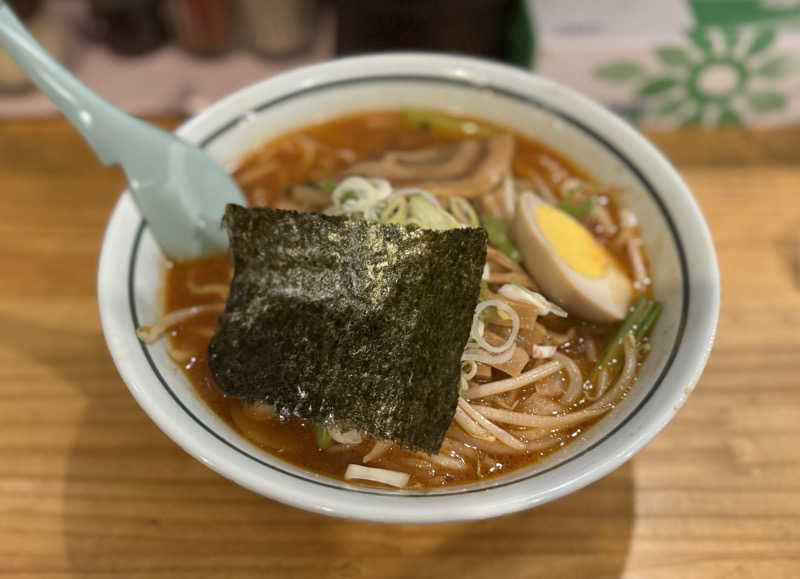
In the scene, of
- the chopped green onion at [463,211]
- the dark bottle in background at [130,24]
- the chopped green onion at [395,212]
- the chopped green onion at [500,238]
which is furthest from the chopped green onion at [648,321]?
the dark bottle in background at [130,24]

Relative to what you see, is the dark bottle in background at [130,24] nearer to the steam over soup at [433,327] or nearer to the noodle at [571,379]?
the steam over soup at [433,327]

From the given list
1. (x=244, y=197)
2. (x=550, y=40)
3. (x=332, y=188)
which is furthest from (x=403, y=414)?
(x=550, y=40)

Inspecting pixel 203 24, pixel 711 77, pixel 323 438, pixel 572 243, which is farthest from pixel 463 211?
pixel 203 24

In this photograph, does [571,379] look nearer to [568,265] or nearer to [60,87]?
[568,265]

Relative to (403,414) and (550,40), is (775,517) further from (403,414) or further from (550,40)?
(550,40)

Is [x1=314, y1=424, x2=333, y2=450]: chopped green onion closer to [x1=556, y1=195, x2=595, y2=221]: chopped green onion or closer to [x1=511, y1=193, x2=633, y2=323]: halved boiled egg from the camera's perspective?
[x1=511, y1=193, x2=633, y2=323]: halved boiled egg

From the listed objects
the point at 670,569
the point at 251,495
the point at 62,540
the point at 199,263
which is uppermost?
the point at 199,263
